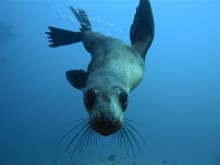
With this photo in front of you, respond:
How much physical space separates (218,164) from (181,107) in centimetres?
6371

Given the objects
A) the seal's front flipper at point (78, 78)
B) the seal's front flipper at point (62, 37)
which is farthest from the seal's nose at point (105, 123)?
the seal's front flipper at point (62, 37)

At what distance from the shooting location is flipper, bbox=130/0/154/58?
498 centimetres

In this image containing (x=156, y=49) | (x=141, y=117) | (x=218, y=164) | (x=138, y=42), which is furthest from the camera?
(x=156, y=49)

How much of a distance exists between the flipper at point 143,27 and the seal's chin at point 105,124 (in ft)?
7.64

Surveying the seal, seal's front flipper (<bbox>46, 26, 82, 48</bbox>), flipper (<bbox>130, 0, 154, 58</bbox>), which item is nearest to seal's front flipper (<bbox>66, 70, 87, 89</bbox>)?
the seal

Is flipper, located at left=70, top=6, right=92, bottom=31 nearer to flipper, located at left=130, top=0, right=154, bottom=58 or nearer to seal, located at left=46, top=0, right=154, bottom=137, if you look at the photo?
seal, located at left=46, top=0, right=154, bottom=137

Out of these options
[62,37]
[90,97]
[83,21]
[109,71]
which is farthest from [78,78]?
[83,21]

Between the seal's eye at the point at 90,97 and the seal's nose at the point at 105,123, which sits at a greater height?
the seal's eye at the point at 90,97

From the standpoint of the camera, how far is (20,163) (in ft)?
75.1

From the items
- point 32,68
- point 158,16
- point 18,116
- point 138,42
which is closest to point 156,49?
point 158,16

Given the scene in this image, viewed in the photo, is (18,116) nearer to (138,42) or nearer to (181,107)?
(181,107)

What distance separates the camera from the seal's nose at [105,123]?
9.05 ft

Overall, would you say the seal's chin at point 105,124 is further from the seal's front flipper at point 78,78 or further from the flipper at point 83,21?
the flipper at point 83,21

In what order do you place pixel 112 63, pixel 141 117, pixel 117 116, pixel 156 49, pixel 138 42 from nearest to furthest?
1. pixel 117 116
2. pixel 112 63
3. pixel 138 42
4. pixel 141 117
5. pixel 156 49
